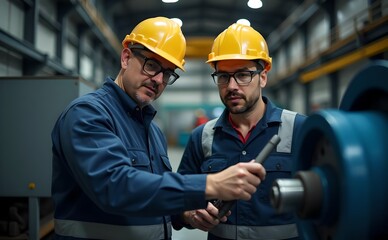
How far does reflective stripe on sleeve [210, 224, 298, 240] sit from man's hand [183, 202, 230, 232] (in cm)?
18

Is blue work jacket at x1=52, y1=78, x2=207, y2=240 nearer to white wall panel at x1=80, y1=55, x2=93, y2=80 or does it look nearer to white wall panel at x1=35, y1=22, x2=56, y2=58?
white wall panel at x1=35, y1=22, x2=56, y2=58

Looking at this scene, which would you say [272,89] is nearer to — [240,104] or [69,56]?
[69,56]

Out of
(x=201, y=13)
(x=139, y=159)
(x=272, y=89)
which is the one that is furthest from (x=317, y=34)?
(x=139, y=159)

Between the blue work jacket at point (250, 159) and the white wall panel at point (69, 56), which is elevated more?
the white wall panel at point (69, 56)

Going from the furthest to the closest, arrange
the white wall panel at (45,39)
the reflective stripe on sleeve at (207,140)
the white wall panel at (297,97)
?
the white wall panel at (297,97) → the white wall panel at (45,39) → the reflective stripe on sleeve at (207,140)

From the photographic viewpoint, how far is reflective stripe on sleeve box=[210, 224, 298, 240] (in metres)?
1.26

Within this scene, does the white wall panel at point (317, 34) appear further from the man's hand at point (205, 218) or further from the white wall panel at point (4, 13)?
the man's hand at point (205, 218)

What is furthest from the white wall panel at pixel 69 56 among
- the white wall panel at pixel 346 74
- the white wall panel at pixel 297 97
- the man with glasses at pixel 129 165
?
the white wall panel at pixel 297 97

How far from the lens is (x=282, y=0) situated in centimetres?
827

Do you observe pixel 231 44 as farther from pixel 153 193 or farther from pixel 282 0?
pixel 282 0

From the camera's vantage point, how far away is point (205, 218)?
42.9 inches

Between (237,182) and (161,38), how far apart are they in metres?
0.65

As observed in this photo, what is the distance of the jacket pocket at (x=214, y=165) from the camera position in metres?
1.38

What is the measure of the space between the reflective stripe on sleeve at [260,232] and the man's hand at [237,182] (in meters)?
0.51
